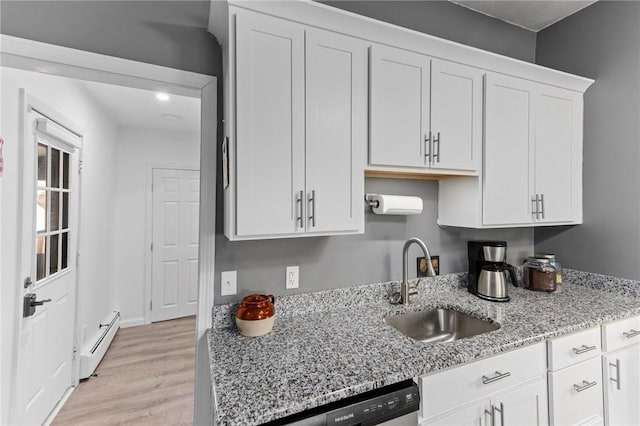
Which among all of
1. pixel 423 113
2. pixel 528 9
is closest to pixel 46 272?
pixel 423 113

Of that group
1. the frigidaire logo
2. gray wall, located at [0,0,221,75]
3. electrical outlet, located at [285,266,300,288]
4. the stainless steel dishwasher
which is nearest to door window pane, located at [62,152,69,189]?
gray wall, located at [0,0,221,75]

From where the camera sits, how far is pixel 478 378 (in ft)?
3.89

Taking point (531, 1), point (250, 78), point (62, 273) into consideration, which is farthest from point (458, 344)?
point (62, 273)

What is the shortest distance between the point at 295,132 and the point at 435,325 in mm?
1321

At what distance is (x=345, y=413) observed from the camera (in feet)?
3.03

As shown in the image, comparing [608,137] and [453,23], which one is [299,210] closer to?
[453,23]

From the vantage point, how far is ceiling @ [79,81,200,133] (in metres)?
2.77

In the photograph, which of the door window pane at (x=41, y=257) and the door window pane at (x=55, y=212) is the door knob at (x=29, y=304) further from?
the door window pane at (x=55, y=212)

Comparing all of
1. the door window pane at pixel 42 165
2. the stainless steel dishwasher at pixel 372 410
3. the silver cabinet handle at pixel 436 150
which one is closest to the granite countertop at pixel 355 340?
the stainless steel dishwasher at pixel 372 410

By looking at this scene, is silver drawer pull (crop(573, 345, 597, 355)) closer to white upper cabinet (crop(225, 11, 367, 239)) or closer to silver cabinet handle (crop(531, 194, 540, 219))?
silver cabinet handle (crop(531, 194, 540, 219))

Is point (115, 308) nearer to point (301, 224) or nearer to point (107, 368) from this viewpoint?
point (107, 368)

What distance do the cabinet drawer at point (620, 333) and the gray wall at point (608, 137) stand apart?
15.9 inches

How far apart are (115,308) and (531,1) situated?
507 centimetres

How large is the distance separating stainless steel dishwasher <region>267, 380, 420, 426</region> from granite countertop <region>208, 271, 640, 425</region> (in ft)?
0.14
